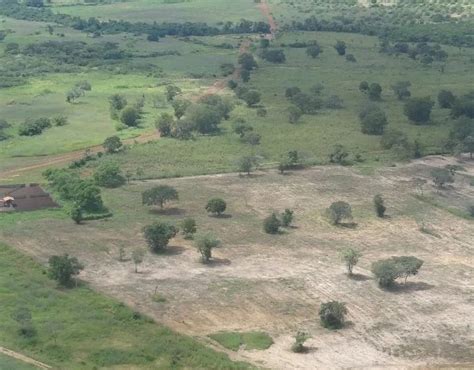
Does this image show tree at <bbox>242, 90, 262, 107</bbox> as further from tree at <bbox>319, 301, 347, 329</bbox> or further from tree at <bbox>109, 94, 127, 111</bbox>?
tree at <bbox>319, 301, 347, 329</bbox>

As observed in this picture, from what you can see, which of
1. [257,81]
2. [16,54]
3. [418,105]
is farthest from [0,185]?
[16,54]

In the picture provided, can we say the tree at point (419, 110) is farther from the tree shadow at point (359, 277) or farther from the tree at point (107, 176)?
the tree shadow at point (359, 277)

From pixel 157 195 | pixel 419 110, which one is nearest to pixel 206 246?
pixel 157 195

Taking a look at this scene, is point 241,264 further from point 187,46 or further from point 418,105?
point 187,46

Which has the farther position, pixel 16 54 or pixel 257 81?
pixel 16 54

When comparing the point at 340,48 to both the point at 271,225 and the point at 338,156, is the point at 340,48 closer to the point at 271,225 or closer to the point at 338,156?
the point at 338,156

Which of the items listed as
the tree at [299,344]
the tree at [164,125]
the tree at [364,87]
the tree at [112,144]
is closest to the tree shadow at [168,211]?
the tree at [112,144]

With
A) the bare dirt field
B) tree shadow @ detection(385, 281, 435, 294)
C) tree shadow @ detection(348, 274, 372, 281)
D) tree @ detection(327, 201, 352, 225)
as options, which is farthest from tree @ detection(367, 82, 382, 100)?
tree shadow @ detection(385, 281, 435, 294)
